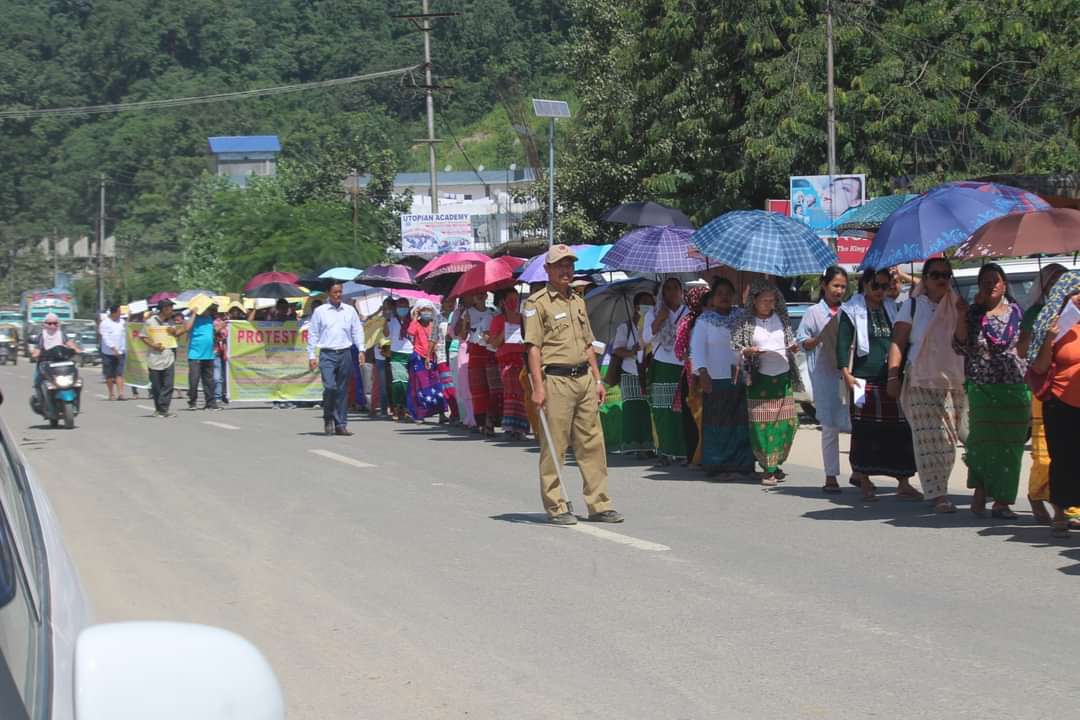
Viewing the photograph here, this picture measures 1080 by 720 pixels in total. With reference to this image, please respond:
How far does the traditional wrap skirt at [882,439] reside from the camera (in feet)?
38.5

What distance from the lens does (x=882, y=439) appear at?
11.8 metres

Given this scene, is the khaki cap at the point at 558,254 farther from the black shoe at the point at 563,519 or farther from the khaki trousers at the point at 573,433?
the black shoe at the point at 563,519

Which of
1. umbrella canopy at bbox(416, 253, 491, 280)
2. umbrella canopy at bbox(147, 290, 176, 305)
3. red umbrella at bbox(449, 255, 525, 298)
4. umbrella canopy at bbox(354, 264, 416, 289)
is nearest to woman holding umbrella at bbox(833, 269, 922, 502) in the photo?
red umbrella at bbox(449, 255, 525, 298)

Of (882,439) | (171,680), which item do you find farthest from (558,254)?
(171,680)

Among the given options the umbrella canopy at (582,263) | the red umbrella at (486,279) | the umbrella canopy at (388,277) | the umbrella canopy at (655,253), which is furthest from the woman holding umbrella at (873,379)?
the umbrella canopy at (388,277)

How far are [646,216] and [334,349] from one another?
4.68 metres

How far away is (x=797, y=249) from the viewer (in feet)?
42.1

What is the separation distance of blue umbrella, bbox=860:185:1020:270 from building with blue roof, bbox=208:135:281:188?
118m

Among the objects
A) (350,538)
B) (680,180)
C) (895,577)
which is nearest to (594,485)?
(350,538)

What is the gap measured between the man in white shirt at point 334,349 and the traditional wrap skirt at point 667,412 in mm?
5901

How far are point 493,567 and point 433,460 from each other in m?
6.98

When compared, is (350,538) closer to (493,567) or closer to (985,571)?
Result: (493,567)

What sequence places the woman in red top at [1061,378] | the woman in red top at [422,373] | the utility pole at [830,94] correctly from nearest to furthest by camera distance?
the woman in red top at [1061,378] → the woman in red top at [422,373] → the utility pole at [830,94]

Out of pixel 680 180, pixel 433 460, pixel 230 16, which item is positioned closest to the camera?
pixel 433 460
